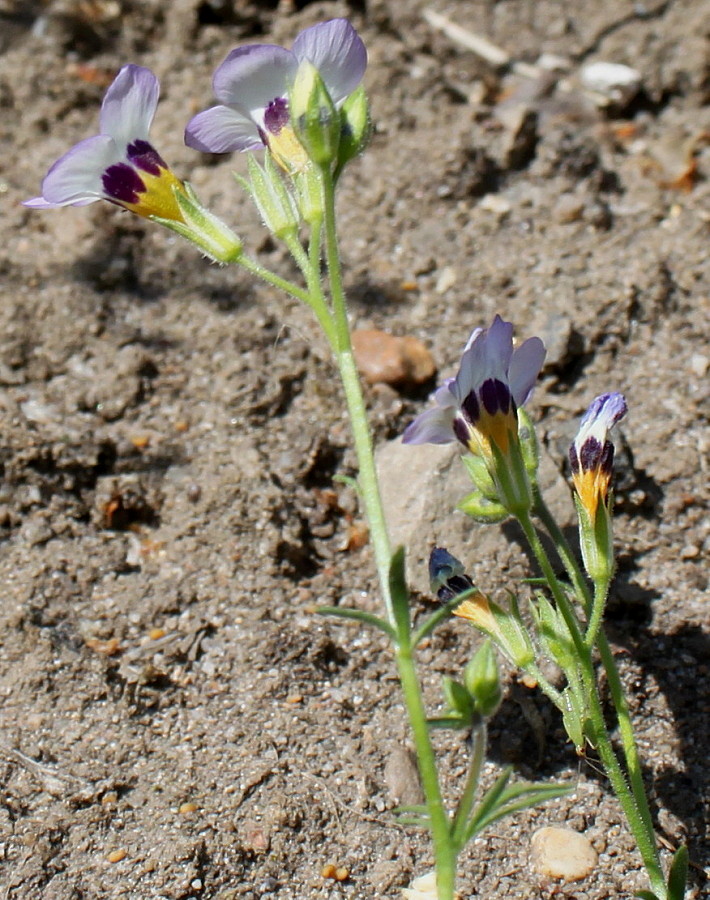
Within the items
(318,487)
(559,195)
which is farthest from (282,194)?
(559,195)

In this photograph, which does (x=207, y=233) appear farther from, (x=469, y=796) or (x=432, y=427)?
(x=469, y=796)

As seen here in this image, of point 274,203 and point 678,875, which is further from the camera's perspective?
point 274,203

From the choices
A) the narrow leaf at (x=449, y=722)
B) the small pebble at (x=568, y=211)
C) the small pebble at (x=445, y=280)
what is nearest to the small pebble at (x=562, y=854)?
the narrow leaf at (x=449, y=722)

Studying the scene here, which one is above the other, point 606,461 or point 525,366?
point 525,366

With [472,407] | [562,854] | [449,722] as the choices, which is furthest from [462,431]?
[562,854]

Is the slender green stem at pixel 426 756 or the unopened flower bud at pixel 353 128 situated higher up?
the unopened flower bud at pixel 353 128

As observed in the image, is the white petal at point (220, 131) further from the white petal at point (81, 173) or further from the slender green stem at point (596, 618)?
→ the slender green stem at point (596, 618)

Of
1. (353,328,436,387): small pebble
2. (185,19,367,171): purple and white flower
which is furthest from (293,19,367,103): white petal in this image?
(353,328,436,387): small pebble
